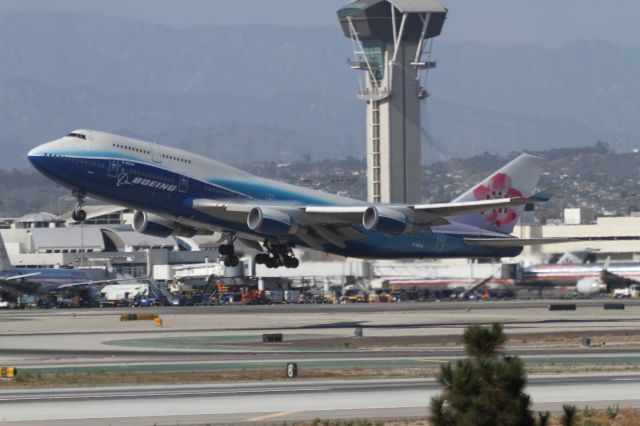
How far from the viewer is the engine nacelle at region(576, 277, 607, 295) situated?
125 m

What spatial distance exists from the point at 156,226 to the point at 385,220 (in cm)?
1412

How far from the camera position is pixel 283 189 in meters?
72.4

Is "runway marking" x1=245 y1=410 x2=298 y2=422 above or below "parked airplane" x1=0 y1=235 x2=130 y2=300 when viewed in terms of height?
below

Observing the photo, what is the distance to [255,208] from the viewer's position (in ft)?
227

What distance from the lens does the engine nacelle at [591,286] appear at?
410 feet

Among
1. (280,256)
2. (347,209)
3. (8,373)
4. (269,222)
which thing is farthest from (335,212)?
(8,373)

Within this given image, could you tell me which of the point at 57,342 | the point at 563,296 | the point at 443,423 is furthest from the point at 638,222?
the point at 443,423

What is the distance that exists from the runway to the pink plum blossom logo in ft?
134

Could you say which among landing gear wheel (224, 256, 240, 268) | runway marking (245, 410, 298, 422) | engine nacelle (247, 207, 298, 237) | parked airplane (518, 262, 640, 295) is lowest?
runway marking (245, 410, 298, 422)

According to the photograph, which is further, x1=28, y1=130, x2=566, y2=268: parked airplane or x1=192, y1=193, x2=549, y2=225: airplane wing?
x1=192, y1=193, x2=549, y2=225: airplane wing

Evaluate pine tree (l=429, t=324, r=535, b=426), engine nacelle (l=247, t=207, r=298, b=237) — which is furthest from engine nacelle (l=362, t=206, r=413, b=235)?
pine tree (l=429, t=324, r=535, b=426)

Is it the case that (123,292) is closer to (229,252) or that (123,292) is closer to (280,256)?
(229,252)

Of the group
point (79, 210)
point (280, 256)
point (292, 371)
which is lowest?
point (292, 371)

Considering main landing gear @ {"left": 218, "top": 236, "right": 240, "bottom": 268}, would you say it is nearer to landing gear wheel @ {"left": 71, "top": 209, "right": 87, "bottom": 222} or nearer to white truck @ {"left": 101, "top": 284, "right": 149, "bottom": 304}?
landing gear wheel @ {"left": 71, "top": 209, "right": 87, "bottom": 222}
